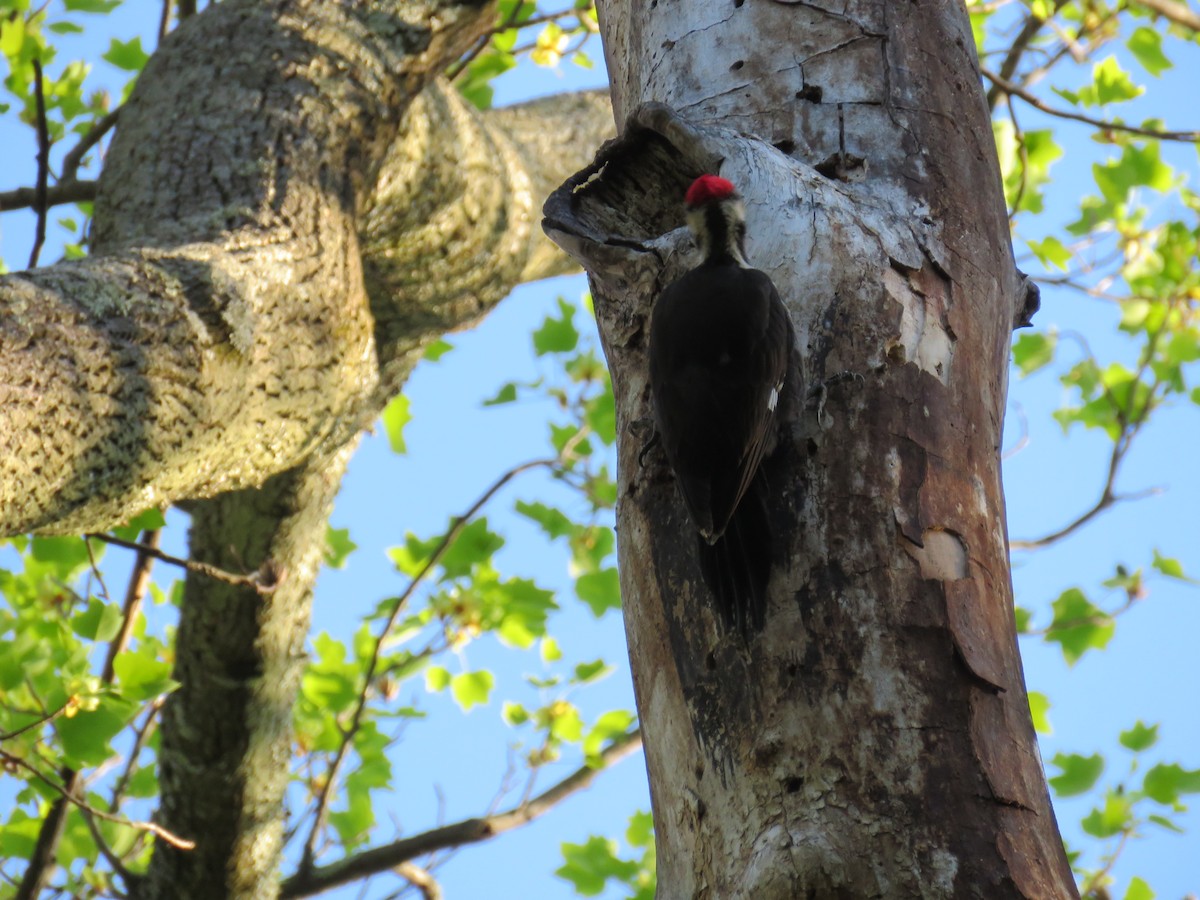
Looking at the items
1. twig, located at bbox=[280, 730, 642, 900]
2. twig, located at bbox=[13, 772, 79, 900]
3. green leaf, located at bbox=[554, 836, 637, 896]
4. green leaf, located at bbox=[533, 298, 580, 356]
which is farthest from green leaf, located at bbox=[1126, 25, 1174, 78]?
twig, located at bbox=[13, 772, 79, 900]

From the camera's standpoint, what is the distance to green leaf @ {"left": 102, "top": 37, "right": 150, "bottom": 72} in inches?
181

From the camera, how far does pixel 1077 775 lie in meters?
4.34

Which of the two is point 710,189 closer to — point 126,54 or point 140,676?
point 140,676

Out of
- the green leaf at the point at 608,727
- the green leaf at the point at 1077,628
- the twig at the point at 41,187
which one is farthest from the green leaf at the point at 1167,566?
the twig at the point at 41,187

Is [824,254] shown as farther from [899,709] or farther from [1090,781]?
[1090,781]

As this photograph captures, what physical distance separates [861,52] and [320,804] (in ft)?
9.43

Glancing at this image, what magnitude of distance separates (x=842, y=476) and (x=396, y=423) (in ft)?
12.1

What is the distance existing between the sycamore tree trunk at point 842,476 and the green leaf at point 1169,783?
270 centimetres

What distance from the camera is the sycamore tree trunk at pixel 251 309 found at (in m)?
2.28

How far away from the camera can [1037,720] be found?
486 centimetres

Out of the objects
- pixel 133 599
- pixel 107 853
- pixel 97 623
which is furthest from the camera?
pixel 133 599

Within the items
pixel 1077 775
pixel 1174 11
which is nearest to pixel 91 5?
pixel 1174 11

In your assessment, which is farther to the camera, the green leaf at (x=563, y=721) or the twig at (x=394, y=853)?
the green leaf at (x=563, y=721)

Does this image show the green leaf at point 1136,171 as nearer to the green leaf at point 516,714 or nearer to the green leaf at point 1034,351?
the green leaf at point 1034,351
